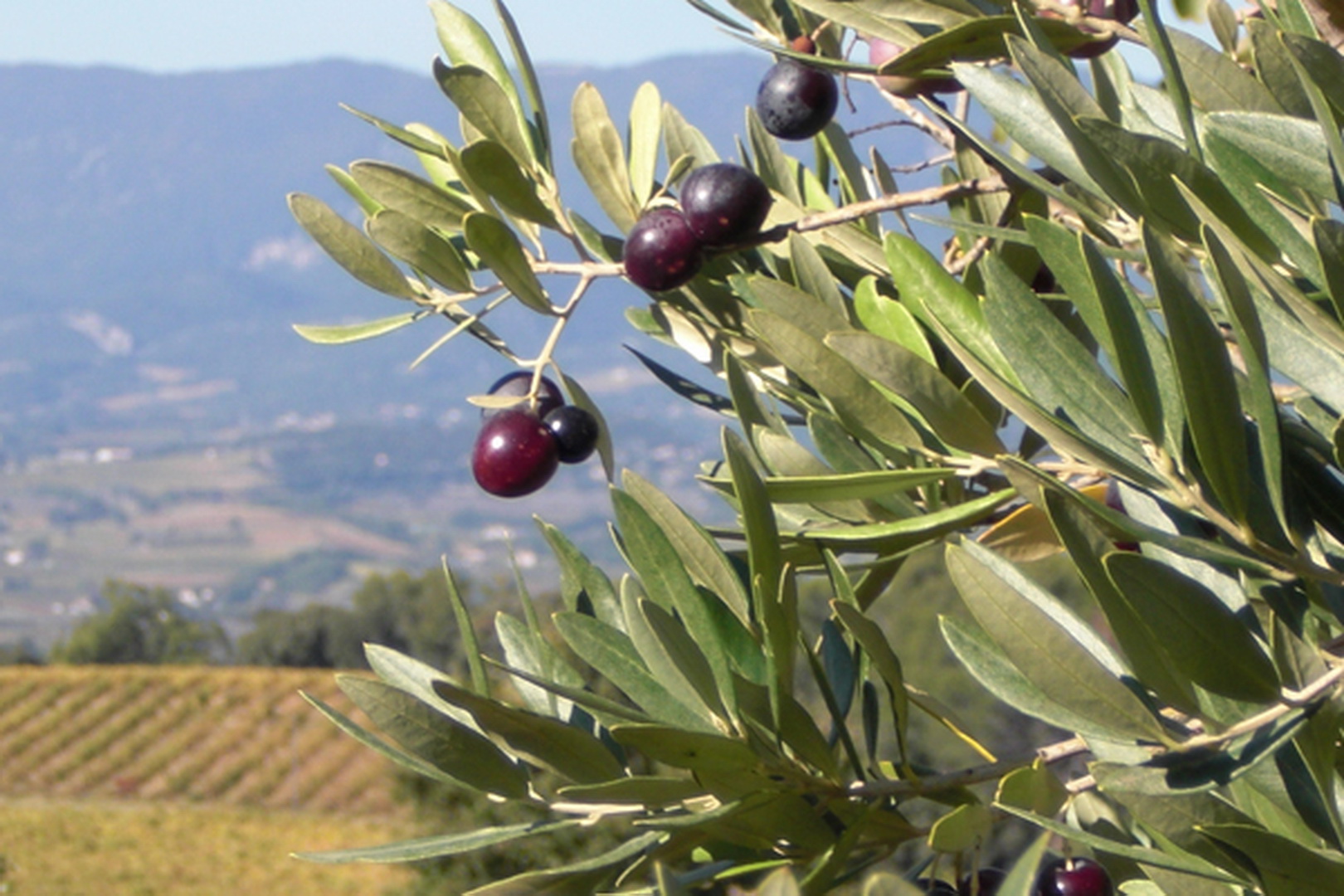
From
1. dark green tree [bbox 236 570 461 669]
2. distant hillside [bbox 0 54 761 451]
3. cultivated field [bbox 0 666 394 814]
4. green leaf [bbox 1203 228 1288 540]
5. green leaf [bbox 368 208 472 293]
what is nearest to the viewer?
green leaf [bbox 1203 228 1288 540]

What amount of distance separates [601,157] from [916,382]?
421 millimetres

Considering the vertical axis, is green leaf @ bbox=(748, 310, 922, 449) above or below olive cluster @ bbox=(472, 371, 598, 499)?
above

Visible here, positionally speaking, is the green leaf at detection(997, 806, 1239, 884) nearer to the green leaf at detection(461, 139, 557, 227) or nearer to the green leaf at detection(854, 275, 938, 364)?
the green leaf at detection(854, 275, 938, 364)

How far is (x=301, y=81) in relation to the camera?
602ft

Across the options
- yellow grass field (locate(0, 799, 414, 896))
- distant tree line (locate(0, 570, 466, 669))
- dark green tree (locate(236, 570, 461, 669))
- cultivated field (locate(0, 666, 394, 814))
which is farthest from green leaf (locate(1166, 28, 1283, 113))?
distant tree line (locate(0, 570, 466, 669))

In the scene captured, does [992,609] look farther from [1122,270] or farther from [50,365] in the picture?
[50,365]

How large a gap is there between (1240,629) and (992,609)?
0.10m

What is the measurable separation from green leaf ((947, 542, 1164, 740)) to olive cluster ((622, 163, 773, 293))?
1.19 feet

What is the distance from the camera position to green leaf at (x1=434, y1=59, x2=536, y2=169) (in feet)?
2.87

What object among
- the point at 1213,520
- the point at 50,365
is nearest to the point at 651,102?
the point at 1213,520

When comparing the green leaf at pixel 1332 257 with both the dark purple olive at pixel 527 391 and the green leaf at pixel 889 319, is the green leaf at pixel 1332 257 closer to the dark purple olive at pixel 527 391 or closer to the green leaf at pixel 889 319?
the green leaf at pixel 889 319

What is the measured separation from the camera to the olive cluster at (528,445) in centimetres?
104

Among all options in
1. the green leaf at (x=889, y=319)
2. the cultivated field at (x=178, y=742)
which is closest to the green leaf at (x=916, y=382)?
the green leaf at (x=889, y=319)

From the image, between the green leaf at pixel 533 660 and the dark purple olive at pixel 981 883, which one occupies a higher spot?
the green leaf at pixel 533 660
